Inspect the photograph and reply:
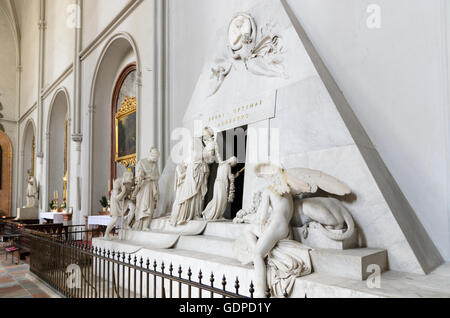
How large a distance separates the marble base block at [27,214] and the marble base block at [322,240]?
1658 centimetres

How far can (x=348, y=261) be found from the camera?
10.2ft

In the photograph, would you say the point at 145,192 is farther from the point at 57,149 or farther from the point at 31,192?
the point at 31,192

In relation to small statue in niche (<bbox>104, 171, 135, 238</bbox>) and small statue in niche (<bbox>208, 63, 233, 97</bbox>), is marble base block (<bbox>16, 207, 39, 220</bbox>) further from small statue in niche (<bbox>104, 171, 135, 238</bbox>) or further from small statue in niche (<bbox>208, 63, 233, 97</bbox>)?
small statue in niche (<bbox>208, 63, 233, 97</bbox>)

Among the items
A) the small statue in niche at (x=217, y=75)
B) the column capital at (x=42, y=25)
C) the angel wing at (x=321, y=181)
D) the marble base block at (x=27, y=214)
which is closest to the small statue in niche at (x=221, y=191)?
the angel wing at (x=321, y=181)

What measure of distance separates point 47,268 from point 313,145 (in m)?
4.67

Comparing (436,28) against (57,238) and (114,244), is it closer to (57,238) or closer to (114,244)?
(114,244)

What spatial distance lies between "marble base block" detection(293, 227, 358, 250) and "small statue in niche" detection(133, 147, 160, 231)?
3205 mm

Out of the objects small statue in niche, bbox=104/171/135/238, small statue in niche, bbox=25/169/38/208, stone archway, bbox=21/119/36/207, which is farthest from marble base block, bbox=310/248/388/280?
stone archway, bbox=21/119/36/207

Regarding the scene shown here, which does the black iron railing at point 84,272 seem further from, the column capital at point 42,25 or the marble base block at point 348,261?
the column capital at point 42,25

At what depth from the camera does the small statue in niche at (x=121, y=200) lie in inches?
251

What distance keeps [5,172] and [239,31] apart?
21302mm

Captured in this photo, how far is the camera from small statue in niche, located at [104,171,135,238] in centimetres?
639

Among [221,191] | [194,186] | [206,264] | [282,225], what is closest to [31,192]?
[194,186]
